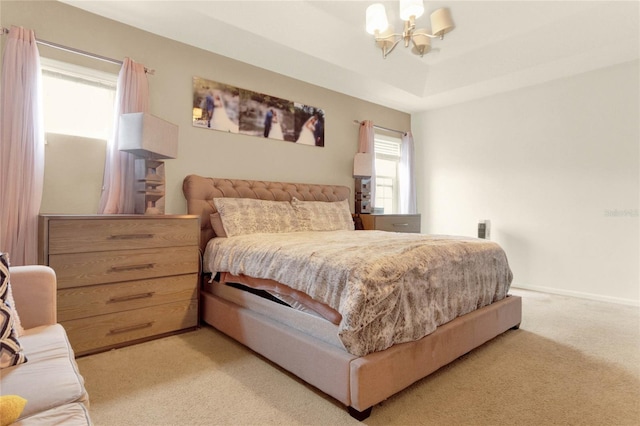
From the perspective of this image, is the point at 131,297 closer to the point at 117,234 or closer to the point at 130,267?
the point at 130,267

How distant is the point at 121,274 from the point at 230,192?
1.32 m

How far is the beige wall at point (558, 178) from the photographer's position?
3.68 meters

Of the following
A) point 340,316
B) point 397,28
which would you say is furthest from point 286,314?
point 397,28

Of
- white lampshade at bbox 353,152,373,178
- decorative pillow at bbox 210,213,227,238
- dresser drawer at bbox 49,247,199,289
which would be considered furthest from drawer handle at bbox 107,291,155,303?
white lampshade at bbox 353,152,373,178

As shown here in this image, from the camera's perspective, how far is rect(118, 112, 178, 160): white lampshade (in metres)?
2.55

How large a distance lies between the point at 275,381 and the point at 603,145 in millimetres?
4208

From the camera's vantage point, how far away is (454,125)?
5145 mm

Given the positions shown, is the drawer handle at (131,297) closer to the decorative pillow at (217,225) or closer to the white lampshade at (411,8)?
the decorative pillow at (217,225)

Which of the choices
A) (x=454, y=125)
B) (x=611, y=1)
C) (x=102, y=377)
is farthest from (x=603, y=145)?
(x=102, y=377)

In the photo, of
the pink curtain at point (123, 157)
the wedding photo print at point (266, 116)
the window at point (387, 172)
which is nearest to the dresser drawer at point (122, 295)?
the pink curtain at point (123, 157)

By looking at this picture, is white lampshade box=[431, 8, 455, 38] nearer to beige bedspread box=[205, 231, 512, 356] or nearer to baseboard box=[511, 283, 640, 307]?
beige bedspread box=[205, 231, 512, 356]

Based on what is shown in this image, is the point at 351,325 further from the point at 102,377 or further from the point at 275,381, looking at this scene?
the point at 102,377

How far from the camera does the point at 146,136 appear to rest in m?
2.55

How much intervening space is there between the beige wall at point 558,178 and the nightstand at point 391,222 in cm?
75
